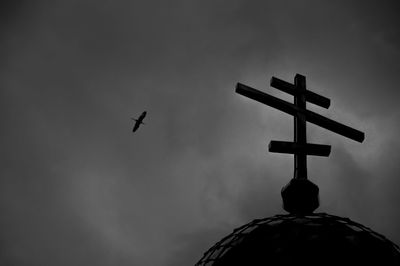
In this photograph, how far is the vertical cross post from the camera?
30.7 feet

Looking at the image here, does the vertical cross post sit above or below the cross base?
above

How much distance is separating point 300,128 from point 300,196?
A: 1.26 m

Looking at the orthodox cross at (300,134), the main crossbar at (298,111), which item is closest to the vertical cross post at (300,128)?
the orthodox cross at (300,134)

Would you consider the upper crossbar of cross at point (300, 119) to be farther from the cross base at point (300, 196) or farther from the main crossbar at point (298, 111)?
the cross base at point (300, 196)

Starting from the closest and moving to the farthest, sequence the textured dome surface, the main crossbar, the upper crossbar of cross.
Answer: the textured dome surface
the upper crossbar of cross
the main crossbar

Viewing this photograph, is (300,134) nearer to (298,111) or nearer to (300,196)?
(298,111)

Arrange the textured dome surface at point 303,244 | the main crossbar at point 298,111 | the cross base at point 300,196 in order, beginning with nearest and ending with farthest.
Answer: the textured dome surface at point 303,244 < the cross base at point 300,196 < the main crossbar at point 298,111

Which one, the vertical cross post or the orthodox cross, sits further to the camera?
the vertical cross post

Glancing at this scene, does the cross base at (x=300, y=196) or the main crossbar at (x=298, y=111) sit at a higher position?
the main crossbar at (x=298, y=111)

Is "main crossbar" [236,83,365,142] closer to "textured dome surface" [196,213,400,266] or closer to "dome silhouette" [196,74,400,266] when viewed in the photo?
"dome silhouette" [196,74,400,266]

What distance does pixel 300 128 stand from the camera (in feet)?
31.6

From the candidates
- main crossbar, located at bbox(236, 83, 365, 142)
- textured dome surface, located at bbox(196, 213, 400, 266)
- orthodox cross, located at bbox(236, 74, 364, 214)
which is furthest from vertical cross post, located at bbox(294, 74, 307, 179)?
textured dome surface, located at bbox(196, 213, 400, 266)

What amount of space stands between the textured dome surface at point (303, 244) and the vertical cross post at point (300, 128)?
33.8 inches

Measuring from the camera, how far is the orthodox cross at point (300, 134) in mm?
9250
